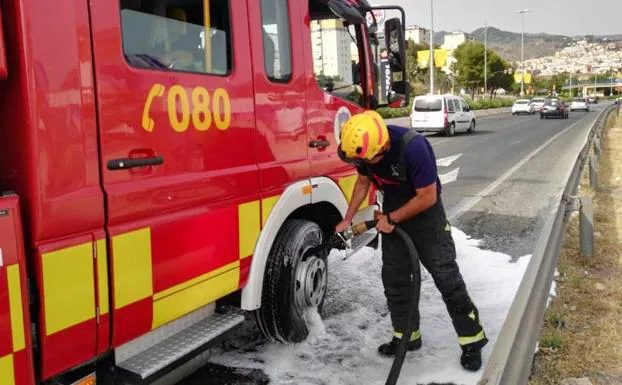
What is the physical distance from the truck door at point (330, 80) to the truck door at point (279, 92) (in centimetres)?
13

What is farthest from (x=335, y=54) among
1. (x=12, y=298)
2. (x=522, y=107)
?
(x=522, y=107)

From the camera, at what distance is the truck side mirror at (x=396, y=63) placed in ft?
14.5

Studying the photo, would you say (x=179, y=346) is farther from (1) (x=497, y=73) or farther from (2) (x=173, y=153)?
(1) (x=497, y=73)

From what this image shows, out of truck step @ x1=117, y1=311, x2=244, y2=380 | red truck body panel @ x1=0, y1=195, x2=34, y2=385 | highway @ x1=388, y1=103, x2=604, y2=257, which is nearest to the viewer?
red truck body panel @ x1=0, y1=195, x2=34, y2=385

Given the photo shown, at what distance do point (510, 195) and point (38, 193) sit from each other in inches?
332

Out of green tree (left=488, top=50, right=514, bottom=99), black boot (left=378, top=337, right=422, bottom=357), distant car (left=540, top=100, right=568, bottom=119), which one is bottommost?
black boot (left=378, top=337, right=422, bottom=357)

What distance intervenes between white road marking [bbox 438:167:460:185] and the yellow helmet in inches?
305

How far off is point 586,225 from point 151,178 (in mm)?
4345

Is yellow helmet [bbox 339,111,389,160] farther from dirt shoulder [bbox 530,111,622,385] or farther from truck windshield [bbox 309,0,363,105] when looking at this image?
dirt shoulder [bbox 530,111,622,385]

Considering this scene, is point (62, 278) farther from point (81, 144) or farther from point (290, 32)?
point (290, 32)

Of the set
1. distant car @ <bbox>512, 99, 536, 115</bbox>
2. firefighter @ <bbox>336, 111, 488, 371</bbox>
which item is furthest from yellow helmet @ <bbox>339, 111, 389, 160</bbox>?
distant car @ <bbox>512, 99, 536, 115</bbox>

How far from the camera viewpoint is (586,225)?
5.34 metres

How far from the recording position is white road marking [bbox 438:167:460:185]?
35.5 ft

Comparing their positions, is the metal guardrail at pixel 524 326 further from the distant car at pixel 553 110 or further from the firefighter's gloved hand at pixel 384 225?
the distant car at pixel 553 110
